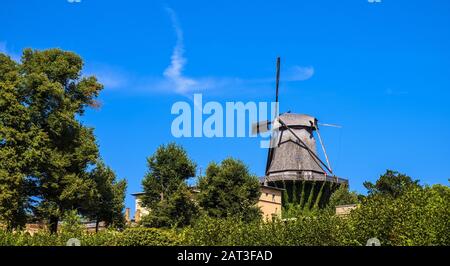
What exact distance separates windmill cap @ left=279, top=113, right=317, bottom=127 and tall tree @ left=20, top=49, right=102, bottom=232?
33.3 metres

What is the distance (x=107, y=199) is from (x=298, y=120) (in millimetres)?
30420

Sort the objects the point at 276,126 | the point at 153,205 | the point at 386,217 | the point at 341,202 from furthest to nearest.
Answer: the point at 341,202
the point at 276,126
the point at 153,205
the point at 386,217

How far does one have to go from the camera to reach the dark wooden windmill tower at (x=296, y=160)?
76.2 m

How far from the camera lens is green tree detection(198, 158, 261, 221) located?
192 feet

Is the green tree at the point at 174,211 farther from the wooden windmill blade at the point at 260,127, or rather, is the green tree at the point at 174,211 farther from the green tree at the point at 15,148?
the wooden windmill blade at the point at 260,127

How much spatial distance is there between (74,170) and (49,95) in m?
6.42

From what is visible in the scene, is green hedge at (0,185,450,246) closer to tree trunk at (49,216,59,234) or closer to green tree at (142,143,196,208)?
tree trunk at (49,216,59,234)

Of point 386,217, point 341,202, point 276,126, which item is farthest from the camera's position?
point 341,202

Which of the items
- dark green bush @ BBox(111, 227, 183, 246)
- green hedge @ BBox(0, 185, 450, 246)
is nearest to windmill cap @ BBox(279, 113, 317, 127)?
green hedge @ BBox(0, 185, 450, 246)

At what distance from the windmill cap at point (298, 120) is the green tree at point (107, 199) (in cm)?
2328

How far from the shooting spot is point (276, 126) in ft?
272

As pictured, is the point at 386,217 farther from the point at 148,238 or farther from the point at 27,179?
the point at 27,179

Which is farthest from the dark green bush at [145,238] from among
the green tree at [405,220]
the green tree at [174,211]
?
the green tree at [174,211]
